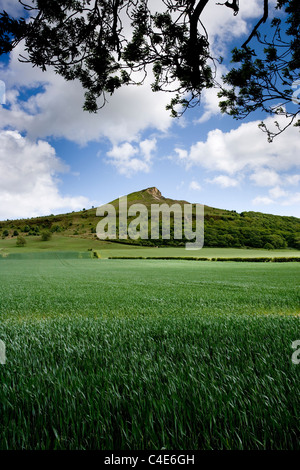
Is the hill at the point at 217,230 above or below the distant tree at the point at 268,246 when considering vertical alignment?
above

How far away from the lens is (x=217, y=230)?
3999 inches

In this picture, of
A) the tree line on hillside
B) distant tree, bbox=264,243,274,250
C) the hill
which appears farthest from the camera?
the hill

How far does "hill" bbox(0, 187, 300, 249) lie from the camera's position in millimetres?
93688

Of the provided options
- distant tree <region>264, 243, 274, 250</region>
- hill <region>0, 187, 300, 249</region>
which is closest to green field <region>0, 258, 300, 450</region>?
hill <region>0, 187, 300, 249</region>

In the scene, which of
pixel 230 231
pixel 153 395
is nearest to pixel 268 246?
pixel 230 231

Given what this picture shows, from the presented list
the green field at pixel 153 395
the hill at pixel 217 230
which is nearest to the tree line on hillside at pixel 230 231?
the hill at pixel 217 230

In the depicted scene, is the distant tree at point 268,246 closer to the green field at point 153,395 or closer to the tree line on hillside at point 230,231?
the tree line on hillside at point 230,231

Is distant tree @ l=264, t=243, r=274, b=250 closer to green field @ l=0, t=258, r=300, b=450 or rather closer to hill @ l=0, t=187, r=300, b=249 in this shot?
hill @ l=0, t=187, r=300, b=249

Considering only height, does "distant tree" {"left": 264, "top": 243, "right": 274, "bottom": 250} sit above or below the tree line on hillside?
below

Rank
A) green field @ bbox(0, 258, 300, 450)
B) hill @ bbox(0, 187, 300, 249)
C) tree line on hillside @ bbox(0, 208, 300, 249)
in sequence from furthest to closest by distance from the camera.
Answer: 1. hill @ bbox(0, 187, 300, 249)
2. tree line on hillside @ bbox(0, 208, 300, 249)
3. green field @ bbox(0, 258, 300, 450)

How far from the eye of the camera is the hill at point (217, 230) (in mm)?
93688

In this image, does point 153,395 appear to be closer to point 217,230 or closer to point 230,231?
point 230,231

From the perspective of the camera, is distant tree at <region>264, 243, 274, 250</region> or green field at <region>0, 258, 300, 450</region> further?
distant tree at <region>264, 243, 274, 250</region>
